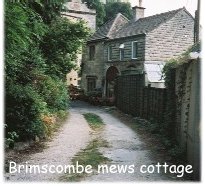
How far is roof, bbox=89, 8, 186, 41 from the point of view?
29.3m

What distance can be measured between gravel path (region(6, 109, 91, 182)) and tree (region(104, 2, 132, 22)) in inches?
1643

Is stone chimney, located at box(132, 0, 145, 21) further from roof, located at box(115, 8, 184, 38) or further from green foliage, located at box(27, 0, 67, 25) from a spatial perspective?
green foliage, located at box(27, 0, 67, 25)

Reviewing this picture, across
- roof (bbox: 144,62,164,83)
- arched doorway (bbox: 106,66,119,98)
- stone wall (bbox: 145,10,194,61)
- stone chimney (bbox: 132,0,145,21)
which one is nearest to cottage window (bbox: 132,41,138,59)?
stone wall (bbox: 145,10,194,61)

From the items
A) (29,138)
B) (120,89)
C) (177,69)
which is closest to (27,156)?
(29,138)

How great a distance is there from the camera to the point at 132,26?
106ft

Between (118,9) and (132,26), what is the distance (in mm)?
23798

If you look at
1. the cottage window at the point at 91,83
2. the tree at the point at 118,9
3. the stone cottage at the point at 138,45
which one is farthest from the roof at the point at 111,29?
the tree at the point at 118,9

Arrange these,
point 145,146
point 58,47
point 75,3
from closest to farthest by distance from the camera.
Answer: point 145,146, point 58,47, point 75,3

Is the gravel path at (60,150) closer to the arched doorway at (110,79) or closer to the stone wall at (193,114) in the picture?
the stone wall at (193,114)

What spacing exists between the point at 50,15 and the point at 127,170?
12270 millimetres

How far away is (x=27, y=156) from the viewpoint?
9586 mm

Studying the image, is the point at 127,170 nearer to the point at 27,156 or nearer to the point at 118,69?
the point at 27,156

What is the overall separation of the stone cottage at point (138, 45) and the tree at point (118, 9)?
19.8m

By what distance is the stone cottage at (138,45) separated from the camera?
28344mm
